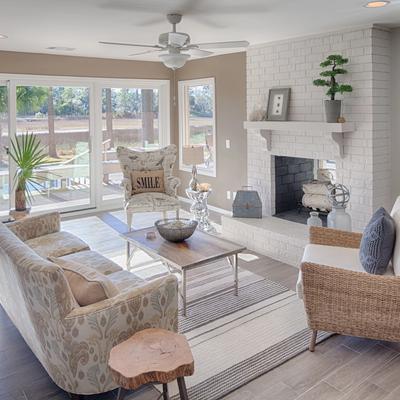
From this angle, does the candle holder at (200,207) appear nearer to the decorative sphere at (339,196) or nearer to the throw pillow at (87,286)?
the decorative sphere at (339,196)

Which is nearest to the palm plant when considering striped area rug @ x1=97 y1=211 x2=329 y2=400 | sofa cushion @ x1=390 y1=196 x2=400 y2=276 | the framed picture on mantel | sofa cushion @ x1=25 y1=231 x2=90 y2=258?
sofa cushion @ x1=25 y1=231 x2=90 y2=258

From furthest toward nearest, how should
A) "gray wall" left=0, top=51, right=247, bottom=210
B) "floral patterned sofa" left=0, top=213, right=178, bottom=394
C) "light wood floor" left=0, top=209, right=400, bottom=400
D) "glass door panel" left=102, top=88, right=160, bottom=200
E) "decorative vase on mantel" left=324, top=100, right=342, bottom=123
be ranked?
"glass door panel" left=102, top=88, right=160, bottom=200
"gray wall" left=0, top=51, right=247, bottom=210
"decorative vase on mantel" left=324, top=100, right=342, bottom=123
"light wood floor" left=0, top=209, right=400, bottom=400
"floral patterned sofa" left=0, top=213, right=178, bottom=394

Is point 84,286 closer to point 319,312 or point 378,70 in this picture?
point 319,312

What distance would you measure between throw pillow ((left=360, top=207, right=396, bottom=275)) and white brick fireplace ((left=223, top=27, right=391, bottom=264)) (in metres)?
1.61

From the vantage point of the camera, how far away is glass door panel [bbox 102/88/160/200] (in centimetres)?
713

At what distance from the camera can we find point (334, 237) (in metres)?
3.46

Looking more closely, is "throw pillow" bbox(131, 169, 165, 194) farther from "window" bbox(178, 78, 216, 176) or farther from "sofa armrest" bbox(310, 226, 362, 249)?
"sofa armrest" bbox(310, 226, 362, 249)

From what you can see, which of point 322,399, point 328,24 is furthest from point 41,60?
point 322,399

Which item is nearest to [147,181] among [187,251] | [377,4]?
[187,251]

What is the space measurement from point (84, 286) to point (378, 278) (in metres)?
1.68

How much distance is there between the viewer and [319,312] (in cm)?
272

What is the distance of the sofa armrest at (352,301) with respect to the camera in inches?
100

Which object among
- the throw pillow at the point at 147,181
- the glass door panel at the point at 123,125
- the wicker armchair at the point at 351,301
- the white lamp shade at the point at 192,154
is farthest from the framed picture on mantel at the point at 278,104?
the wicker armchair at the point at 351,301

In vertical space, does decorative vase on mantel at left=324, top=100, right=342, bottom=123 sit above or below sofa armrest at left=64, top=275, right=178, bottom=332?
above
